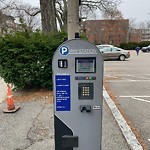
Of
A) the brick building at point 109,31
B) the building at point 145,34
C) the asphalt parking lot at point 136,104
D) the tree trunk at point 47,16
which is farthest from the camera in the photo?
the building at point 145,34

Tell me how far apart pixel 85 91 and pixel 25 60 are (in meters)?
5.16

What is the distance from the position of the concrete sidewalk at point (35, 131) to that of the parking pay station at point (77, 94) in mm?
1054

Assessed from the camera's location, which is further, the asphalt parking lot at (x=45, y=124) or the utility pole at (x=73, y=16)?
the utility pole at (x=73, y=16)

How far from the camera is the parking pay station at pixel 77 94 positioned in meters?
2.68

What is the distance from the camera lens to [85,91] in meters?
2.72

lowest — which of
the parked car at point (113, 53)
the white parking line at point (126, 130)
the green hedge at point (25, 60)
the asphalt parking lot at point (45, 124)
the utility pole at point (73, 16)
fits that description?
the parked car at point (113, 53)

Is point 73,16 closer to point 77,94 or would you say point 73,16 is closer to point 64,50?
point 64,50

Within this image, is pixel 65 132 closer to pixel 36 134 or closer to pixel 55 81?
pixel 55 81

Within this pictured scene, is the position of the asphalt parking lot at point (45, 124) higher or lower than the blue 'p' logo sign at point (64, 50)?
lower

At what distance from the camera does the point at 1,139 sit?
13.6 ft

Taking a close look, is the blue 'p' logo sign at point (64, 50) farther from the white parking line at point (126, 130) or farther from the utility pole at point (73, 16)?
the utility pole at point (73, 16)

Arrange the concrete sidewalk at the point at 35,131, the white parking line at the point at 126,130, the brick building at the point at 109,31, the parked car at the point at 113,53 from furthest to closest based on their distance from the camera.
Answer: the brick building at the point at 109,31 < the parked car at the point at 113,53 < the concrete sidewalk at the point at 35,131 < the white parking line at the point at 126,130

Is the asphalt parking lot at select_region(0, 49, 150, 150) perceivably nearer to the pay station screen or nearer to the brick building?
the pay station screen

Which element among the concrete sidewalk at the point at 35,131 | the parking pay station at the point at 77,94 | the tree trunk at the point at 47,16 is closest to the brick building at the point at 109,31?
the tree trunk at the point at 47,16
